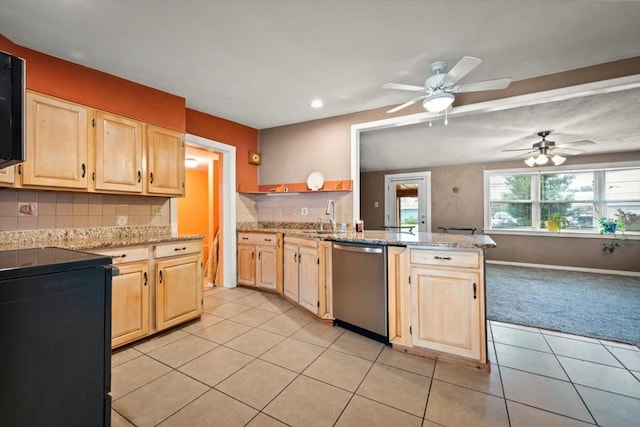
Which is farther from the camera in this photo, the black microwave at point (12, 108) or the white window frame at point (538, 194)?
the white window frame at point (538, 194)

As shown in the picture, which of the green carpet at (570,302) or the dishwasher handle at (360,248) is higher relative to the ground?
the dishwasher handle at (360,248)

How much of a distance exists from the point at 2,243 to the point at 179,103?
77.7 inches

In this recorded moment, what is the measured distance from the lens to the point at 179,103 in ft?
10.1

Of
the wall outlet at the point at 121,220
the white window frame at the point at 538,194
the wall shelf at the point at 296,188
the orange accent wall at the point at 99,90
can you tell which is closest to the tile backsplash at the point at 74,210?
the wall outlet at the point at 121,220

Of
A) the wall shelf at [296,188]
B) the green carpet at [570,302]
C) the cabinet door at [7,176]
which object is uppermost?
the wall shelf at [296,188]

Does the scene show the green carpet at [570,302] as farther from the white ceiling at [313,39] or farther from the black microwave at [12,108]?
the black microwave at [12,108]

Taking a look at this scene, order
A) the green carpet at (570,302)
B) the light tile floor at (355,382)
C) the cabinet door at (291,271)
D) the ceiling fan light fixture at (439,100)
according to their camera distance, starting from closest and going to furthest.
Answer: the light tile floor at (355,382)
the ceiling fan light fixture at (439,100)
the green carpet at (570,302)
the cabinet door at (291,271)

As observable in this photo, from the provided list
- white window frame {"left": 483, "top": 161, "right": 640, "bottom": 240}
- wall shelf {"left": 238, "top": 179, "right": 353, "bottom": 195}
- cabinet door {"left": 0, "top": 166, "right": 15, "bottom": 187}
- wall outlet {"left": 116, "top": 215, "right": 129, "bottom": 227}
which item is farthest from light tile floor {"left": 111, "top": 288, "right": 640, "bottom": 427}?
white window frame {"left": 483, "top": 161, "right": 640, "bottom": 240}

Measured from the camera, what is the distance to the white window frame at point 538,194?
5062 mm

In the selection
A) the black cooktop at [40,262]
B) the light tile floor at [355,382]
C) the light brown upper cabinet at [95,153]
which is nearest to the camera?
the black cooktop at [40,262]

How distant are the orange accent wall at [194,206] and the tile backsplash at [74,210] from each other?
2593 millimetres

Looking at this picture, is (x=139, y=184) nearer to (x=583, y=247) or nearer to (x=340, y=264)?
(x=340, y=264)

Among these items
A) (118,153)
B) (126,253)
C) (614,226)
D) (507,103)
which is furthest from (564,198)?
(118,153)

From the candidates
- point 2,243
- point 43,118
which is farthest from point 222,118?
point 2,243
